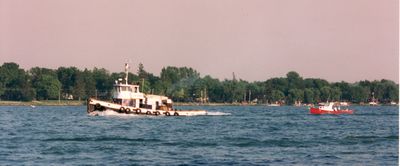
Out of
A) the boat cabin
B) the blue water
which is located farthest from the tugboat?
the blue water

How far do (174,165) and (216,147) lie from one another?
1154cm

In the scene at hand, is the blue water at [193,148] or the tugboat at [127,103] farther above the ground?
the tugboat at [127,103]

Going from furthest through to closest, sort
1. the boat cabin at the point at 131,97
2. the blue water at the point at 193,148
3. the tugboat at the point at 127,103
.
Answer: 1. the boat cabin at the point at 131,97
2. the tugboat at the point at 127,103
3. the blue water at the point at 193,148

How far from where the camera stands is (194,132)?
73.1 meters

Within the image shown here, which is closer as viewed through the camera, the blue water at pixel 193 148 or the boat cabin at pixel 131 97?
the blue water at pixel 193 148

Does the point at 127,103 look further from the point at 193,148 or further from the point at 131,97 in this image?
the point at 193,148

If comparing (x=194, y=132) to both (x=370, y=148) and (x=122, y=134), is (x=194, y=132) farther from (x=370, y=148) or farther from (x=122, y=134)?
(x=370, y=148)

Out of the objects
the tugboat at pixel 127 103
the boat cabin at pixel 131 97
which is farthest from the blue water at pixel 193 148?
the boat cabin at pixel 131 97

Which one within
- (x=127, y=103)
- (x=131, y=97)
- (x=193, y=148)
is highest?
(x=131, y=97)

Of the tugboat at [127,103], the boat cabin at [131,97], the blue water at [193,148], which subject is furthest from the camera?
the boat cabin at [131,97]

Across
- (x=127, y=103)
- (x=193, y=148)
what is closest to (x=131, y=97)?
(x=127, y=103)

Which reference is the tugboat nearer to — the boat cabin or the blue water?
the boat cabin

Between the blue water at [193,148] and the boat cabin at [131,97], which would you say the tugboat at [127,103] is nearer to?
the boat cabin at [131,97]

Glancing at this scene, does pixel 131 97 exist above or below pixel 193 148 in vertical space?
above
